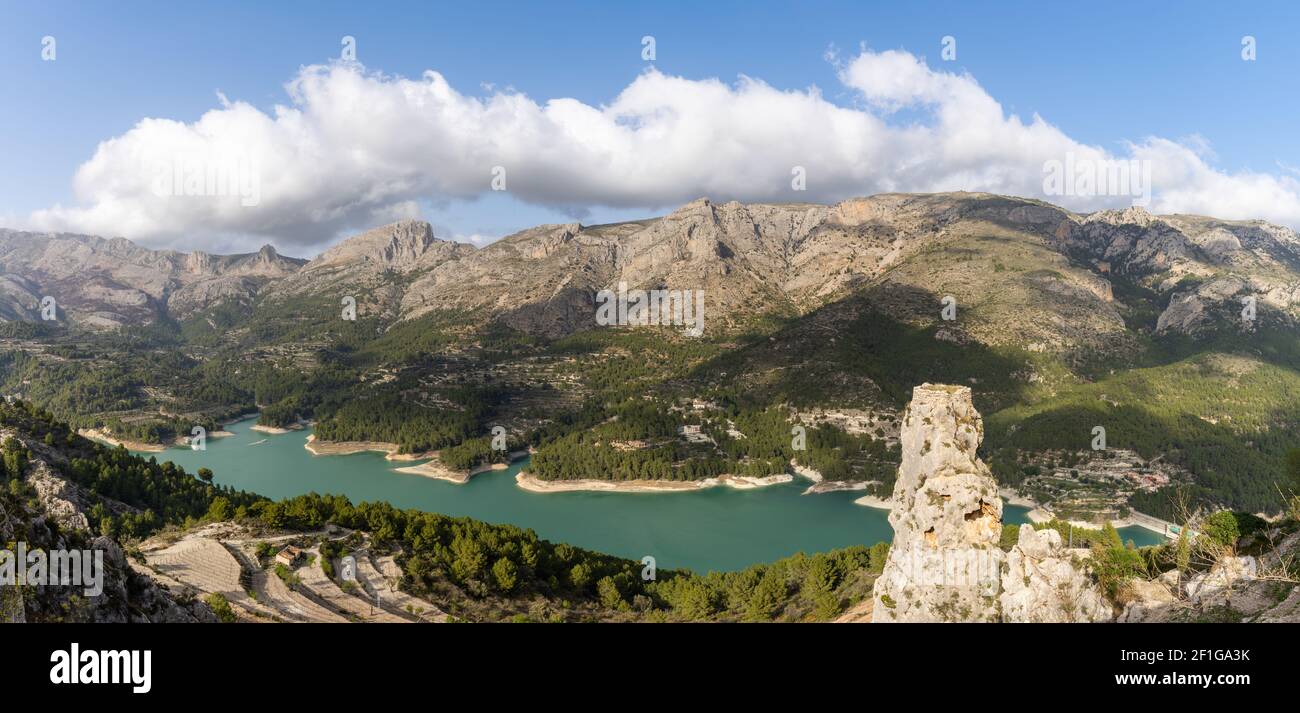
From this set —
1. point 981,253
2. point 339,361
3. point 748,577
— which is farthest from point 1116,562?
point 339,361

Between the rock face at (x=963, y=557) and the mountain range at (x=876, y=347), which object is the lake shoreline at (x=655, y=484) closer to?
the mountain range at (x=876, y=347)

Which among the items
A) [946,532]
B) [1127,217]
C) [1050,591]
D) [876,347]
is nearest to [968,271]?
[876,347]

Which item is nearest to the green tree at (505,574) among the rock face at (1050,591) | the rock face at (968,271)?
the rock face at (1050,591)

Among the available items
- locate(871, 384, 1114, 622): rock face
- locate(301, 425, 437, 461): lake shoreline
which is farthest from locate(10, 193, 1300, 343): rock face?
locate(871, 384, 1114, 622): rock face

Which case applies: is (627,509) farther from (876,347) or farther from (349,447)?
(876,347)

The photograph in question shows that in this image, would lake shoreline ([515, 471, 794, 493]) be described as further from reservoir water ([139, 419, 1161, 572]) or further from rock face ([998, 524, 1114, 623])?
rock face ([998, 524, 1114, 623])
